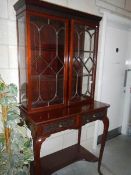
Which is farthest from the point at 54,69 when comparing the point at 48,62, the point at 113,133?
the point at 113,133

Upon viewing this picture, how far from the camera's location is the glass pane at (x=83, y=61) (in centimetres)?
176

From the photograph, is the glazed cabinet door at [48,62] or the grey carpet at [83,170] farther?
the grey carpet at [83,170]

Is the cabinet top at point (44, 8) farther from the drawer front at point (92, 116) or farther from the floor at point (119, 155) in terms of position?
the floor at point (119, 155)

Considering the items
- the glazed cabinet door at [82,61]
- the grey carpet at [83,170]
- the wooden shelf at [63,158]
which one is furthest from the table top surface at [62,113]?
the grey carpet at [83,170]

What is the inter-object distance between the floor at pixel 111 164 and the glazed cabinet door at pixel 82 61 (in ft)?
3.31

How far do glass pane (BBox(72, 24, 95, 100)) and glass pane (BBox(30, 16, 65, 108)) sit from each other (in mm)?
184

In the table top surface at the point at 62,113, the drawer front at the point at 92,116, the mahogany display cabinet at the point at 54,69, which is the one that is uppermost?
the mahogany display cabinet at the point at 54,69

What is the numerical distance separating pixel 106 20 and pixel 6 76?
1644 millimetres

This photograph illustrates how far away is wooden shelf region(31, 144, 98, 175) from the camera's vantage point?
1.90m

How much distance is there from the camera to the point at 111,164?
7.48 ft

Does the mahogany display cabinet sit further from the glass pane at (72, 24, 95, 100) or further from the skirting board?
the skirting board

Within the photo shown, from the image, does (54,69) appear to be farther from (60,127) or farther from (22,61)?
(60,127)

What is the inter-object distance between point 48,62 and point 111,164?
177cm

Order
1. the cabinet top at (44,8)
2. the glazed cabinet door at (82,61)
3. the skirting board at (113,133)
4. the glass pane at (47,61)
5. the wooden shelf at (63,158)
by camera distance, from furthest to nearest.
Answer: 1. the skirting board at (113,133)
2. the wooden shelf at (63,158)
3. the glazed cabinet door at (82,61)
4. the glass pane at (47,61)
5. the cabinet top at (44,8)
